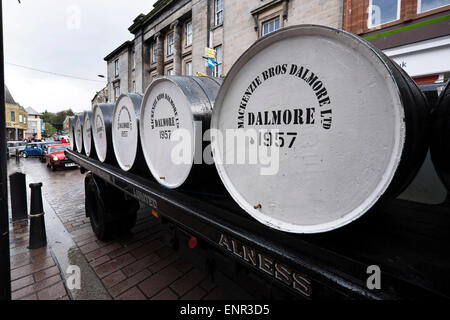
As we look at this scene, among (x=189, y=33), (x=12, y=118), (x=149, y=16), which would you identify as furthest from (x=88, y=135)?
(x=12, y=118)

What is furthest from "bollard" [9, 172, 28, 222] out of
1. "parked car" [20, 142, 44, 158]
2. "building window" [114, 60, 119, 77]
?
"building window" [114, 60, 119, 77]

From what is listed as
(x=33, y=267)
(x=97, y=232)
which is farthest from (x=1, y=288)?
(x=97, y=232)

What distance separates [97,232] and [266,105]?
400 cm

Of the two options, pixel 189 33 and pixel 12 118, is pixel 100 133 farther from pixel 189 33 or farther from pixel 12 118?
pixel 12 118

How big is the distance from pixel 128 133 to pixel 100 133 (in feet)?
3.10

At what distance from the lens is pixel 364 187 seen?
871mm

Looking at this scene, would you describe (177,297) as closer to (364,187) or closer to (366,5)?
(364,187)

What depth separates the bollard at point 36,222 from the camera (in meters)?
3.75

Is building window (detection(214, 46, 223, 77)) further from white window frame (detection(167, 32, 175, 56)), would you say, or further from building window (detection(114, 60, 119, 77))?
building window (detection(114, 60, 119, 77))

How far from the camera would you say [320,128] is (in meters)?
0.97

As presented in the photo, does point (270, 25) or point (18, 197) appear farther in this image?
point (270, 25)

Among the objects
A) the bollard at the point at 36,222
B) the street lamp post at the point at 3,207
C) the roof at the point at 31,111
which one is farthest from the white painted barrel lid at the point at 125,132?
the roof at the point at 31,111

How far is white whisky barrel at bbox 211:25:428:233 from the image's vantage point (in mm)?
820

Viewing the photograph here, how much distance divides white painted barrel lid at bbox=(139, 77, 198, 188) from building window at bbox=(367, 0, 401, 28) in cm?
833
